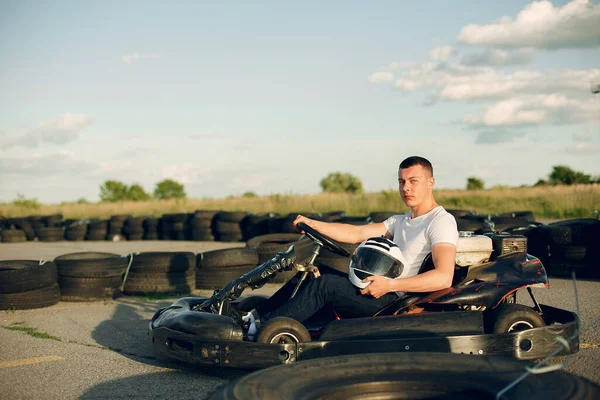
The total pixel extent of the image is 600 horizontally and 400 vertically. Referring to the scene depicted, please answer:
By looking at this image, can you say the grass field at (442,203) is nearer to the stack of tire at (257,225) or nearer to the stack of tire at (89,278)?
the stack of tire at (257,225)

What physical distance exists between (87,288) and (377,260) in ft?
15.9

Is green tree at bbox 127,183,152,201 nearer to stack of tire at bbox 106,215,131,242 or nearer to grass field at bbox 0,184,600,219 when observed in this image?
grass field at bbox 0,184,600,219

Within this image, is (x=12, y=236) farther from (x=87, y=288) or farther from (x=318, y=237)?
(x=318, y=237)

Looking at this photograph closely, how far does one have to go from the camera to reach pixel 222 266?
8320mm

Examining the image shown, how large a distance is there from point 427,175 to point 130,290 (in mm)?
4844

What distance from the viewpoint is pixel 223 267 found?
8328 mm

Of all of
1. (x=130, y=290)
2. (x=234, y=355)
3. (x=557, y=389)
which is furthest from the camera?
(x=130, y=290)

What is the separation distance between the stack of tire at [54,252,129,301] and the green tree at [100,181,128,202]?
4691cm

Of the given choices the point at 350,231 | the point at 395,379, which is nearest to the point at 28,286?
the point at 350,231

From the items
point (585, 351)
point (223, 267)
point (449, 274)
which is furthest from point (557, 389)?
point (223, 267)

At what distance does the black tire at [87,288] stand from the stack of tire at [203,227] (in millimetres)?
9664

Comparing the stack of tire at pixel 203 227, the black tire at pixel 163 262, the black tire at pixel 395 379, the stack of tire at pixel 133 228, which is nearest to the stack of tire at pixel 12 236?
the stack of tire at pixel 133 228

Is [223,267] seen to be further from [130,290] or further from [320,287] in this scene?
[320,287]

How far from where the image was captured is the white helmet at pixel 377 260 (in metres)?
4.30
